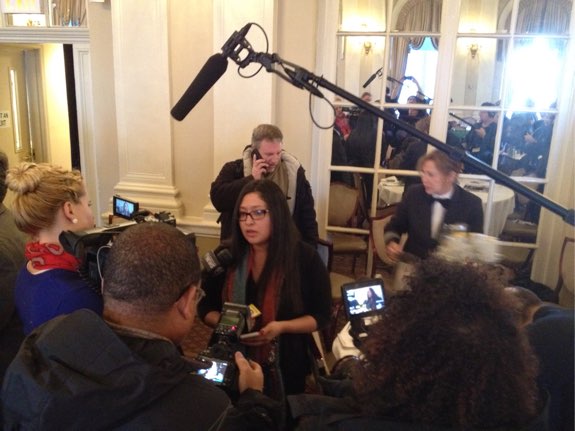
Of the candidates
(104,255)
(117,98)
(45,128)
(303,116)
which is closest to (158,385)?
(104,255)

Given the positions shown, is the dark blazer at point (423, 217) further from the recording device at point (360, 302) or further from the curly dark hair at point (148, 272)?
the curly dark hair at point (148, 272)

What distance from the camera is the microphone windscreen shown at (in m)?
1.25

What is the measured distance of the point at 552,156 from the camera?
3135 mm

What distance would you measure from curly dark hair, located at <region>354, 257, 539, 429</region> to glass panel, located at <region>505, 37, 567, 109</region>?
2.58m

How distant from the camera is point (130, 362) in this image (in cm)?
83

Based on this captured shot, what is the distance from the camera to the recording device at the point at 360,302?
5.63 ft

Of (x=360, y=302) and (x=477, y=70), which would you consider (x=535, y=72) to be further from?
(x=360, y=302)

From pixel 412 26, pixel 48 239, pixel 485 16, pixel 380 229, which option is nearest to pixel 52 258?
pixel 48 239

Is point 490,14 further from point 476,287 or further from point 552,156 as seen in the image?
point 476,287

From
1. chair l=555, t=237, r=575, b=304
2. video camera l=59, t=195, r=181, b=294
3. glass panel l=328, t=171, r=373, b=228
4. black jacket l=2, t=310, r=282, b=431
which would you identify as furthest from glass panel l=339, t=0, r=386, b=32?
black jacket l=2, t=310, r=282, b=431

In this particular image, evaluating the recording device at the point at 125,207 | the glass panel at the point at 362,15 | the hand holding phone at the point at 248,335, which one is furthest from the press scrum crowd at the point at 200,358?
the glass panel at the point at 362,15

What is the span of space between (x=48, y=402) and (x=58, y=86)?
5.62 metres

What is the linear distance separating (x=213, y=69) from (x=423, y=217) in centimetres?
145

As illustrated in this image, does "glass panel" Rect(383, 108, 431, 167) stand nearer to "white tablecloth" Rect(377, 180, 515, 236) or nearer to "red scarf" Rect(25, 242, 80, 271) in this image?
"white tablecloth" Rect(377, 180, 515, 236)
